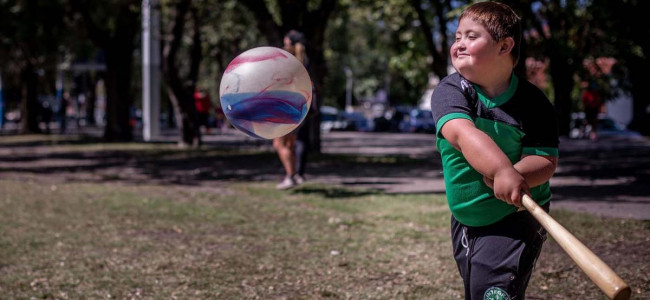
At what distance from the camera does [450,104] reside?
2891mm

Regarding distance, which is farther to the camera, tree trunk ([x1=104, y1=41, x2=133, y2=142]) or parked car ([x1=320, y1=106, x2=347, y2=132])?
parked car ([x1=320, y1=106, x2=347, y2=132])

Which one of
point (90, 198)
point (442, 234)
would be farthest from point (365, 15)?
point (442, 234)

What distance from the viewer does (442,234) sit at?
6.84 metres

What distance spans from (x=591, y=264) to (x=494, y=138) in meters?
0.84

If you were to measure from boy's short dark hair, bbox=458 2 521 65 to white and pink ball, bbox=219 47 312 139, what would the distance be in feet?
3.89

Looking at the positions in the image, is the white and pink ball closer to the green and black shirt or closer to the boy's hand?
the green and black shirt

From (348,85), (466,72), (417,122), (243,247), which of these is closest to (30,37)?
(243,247)

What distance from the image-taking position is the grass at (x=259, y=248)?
505cm

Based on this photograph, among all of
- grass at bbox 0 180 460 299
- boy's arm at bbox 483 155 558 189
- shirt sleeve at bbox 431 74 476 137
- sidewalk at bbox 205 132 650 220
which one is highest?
shirt sleeve at bbox 431 74 476 137

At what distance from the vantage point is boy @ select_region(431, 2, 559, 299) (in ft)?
9.36

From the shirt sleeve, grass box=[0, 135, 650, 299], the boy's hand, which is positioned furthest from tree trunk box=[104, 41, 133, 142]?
the boy's hand

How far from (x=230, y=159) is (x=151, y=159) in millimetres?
1959

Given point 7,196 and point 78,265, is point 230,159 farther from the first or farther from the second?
point 78,265

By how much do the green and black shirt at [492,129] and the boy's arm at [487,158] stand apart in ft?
0.26
